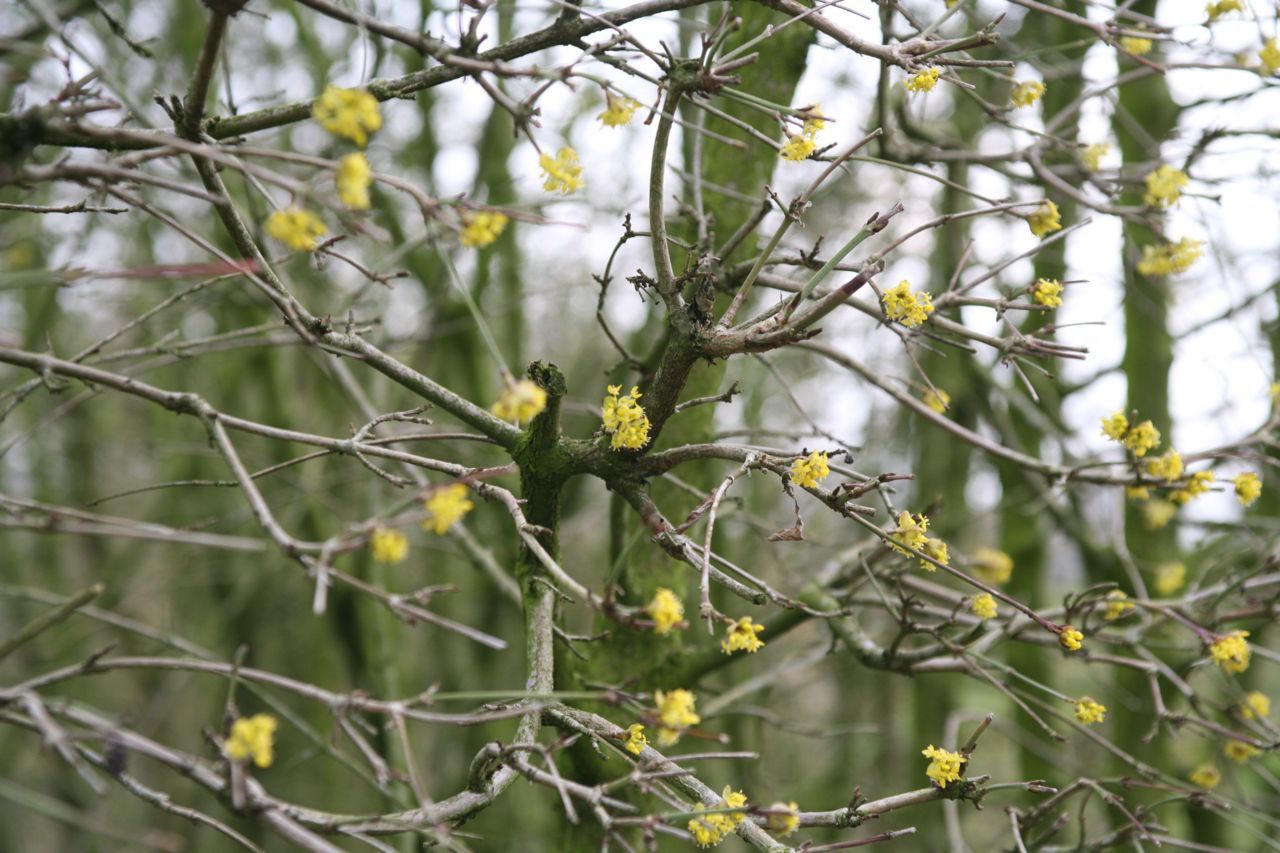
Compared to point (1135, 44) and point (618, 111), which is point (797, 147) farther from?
point (1135, 44)

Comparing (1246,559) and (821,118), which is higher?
(821,118)

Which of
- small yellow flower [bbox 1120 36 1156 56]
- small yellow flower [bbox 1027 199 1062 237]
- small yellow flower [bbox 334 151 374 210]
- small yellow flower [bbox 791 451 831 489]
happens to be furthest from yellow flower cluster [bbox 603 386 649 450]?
small yellow flower [bbox 1120 36 1156 56]

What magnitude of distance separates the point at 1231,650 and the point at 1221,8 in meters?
2.06

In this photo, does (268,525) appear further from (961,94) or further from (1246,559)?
(961,94)

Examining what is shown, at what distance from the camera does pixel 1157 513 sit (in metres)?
4.32

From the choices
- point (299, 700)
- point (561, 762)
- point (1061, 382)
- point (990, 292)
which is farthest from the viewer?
→ point (299, 700)

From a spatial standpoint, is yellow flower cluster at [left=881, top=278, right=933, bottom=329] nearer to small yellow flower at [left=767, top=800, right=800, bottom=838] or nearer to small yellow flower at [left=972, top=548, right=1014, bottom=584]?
small yellow flower at [left=767, top=800, right=800, bottom=838]

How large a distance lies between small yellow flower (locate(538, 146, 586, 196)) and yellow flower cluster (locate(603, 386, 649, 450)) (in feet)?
1.52

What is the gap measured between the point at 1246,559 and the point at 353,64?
626 cm

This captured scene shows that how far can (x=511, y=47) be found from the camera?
6.92 feet

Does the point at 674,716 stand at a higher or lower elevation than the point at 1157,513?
lower

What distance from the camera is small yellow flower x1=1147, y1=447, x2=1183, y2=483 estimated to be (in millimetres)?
2789

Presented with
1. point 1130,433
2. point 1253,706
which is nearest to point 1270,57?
point 1130,433

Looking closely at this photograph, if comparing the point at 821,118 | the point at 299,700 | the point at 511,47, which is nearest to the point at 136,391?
the point at 511,47
